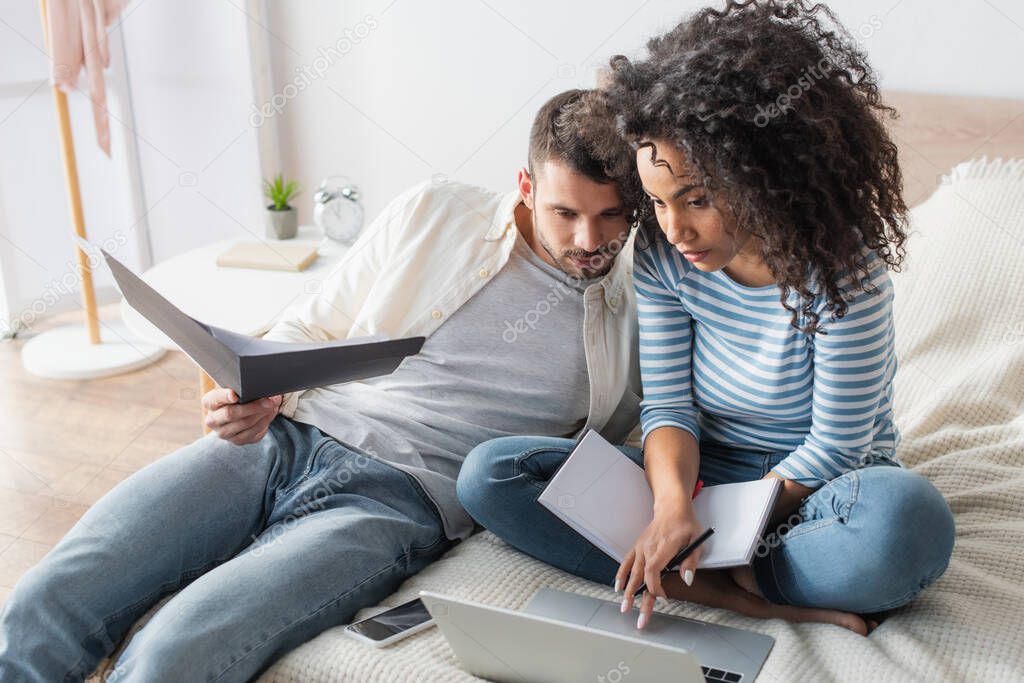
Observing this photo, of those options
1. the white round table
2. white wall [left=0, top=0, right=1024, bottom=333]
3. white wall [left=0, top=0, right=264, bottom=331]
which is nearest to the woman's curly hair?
the white round table

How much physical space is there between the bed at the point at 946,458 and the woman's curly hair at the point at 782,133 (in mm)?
332

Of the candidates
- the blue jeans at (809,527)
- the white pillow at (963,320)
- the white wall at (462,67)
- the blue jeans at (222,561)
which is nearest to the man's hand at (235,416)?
the blue jeans at (222,561)

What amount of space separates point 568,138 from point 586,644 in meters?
0.58

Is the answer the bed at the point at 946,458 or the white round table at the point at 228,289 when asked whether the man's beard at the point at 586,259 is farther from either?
the white round table at the point at 228,289

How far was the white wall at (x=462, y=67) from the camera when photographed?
74.4 inches

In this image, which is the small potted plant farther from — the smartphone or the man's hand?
the smartphone

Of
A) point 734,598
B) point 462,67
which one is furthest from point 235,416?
point 462,67

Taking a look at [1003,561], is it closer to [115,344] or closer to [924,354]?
[924,354]

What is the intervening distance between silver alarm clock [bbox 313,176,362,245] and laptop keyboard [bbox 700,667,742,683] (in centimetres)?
134

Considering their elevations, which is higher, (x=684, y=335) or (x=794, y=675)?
(x=684, y=335)

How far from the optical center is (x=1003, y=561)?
1.17m

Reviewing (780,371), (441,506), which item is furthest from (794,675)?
(441,506)

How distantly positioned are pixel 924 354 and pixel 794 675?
0.73m

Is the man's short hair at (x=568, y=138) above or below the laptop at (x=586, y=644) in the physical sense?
above
